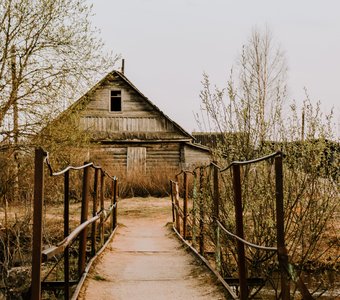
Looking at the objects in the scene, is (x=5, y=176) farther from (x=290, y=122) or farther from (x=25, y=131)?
(x=290, y=122)

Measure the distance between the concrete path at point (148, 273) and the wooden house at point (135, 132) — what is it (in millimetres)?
14638

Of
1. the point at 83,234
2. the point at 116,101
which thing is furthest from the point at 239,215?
the point at 116,101

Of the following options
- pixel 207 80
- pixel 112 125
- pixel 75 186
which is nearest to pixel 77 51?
pixel 75 186

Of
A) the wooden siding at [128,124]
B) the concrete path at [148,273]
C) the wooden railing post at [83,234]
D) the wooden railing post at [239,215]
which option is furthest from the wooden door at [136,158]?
the wooden railing post at [239,215]

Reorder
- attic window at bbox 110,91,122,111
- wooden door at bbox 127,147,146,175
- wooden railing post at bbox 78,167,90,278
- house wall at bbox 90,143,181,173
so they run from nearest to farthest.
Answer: wooden railing post at bbox 78,167,90,278
house wall at bbox 90,143,181,173
wooden door at bbox 127,147,146,175
attic window at bbox 110,91,122,111

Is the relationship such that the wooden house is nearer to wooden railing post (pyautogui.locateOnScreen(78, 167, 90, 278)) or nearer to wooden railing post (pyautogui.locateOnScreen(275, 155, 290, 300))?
wooden railing post (pyautogui.locateOnScreen(78, 167, 90, 278))

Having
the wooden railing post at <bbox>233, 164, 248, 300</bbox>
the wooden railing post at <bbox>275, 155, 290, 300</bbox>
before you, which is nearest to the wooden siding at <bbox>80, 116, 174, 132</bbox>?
the wooden railing post at <bbox>233, 164, 248, 300</bbox>

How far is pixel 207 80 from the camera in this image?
7953 millimetres

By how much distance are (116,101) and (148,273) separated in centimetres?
2100

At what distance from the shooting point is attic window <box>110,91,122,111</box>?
88.1ft

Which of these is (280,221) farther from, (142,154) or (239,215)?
(142,154)

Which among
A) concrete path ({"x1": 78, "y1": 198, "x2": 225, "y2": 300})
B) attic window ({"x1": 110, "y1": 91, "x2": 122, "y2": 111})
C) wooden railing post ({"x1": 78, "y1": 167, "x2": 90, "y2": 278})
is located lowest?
concrete path ({"x1": 78, "y1": 198, "x2": 225, "y2": 300})

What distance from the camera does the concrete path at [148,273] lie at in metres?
5.53

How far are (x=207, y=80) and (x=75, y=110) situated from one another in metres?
7.72
